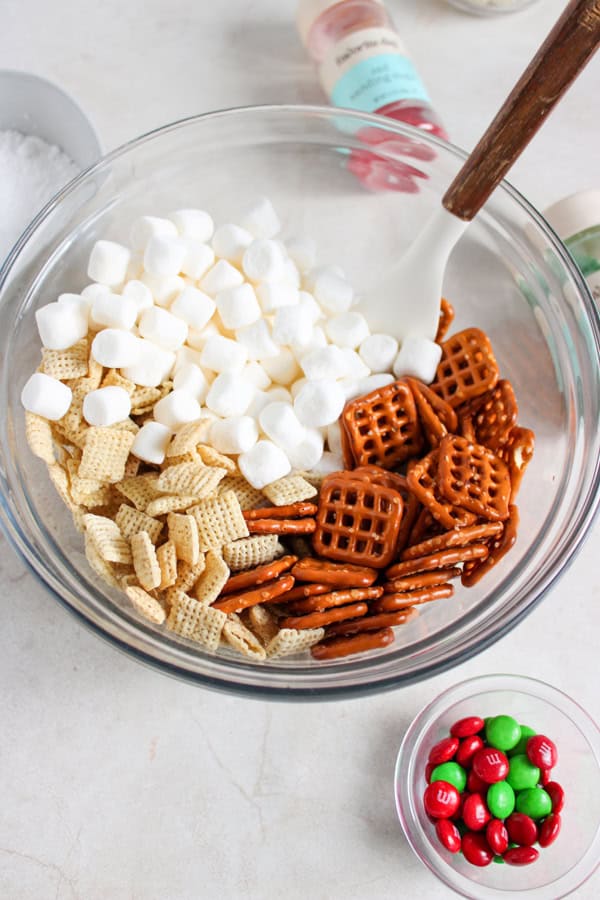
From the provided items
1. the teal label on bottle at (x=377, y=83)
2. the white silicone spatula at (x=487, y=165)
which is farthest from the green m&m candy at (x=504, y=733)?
the teal label on bottle at (x=377, y=83)

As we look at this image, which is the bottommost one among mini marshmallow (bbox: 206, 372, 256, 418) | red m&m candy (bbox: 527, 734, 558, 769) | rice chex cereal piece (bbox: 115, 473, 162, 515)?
red m&m candy (bbox: 527, 734, 558, 769)

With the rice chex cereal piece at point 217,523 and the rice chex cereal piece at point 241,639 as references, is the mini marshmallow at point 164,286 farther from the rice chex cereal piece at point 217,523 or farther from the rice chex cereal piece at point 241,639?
the rice chex cereal piece at point 241,639

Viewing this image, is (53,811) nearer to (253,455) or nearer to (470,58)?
(253,455)

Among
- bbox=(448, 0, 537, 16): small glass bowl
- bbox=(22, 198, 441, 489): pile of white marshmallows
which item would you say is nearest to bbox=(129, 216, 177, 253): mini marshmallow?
bbox=(22, 198, 441, 489): pile of white marshmallows

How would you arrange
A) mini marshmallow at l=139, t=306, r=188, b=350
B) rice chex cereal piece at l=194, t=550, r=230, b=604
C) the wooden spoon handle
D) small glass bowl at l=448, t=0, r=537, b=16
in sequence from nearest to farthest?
the wooden spoon handle
rice chex cereal piece at l=194, t=550, r=230, b=604
mini marshmallow at l=139, t=306, r=188, b=350
small glass bowl at l=448, t=0, r=537, b=16

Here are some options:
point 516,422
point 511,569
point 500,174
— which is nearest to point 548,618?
point 511,569

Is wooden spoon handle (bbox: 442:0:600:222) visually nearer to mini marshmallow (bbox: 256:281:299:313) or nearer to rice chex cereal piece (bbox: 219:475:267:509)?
mini marshmallow (bbox: 256:281:299:313)
